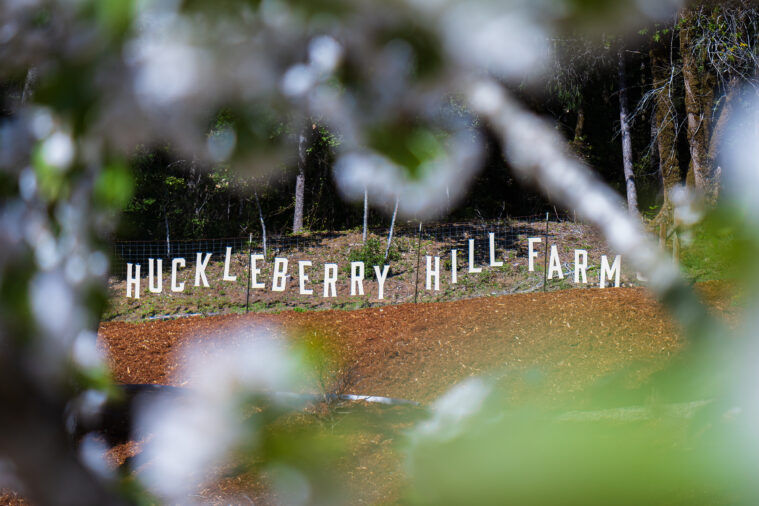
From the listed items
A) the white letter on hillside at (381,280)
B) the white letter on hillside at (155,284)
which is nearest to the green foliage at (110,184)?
the white letter on hillside at (381,280)

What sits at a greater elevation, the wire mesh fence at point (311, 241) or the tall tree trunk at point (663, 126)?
the tall tree trunk at point (663, 126)

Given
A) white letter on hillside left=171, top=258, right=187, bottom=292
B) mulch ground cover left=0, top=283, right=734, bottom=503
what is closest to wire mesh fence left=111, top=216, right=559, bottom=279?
white letter on hillside left=171, top=258, right=187, bottom=292

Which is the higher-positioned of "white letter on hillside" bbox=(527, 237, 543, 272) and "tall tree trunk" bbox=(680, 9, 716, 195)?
"tall tree trunk" bbox=(680, 9, 716, 195)

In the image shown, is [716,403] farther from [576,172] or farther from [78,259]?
[78,259]

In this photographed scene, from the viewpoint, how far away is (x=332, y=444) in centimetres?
47

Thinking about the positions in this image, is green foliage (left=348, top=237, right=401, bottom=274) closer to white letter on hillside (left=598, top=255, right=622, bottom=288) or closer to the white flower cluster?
white letter on hillside (left=598, top=255, right=622, bottom=288)

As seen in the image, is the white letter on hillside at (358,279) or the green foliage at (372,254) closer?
the white letter on hillside at (358,279)

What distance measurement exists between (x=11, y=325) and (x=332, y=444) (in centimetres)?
31

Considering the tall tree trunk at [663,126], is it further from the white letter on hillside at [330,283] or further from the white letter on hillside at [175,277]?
the white letter on hillside at [175,277]

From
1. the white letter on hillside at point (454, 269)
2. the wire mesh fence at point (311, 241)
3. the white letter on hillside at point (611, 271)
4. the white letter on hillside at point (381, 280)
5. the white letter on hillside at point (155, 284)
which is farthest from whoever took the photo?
the wire mesh fence at point (311, 241)

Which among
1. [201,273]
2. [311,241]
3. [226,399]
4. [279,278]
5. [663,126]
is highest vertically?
[663,126]

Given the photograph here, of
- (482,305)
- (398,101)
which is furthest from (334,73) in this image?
(482,305)

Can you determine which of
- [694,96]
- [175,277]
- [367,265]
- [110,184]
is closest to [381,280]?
[367,265]

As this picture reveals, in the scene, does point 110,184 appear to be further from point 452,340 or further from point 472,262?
point 472,262
